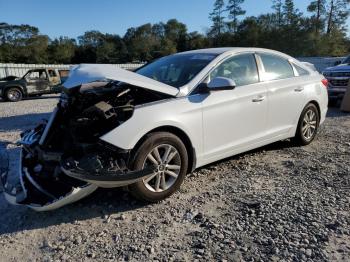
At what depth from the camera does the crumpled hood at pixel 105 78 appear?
3701 mm

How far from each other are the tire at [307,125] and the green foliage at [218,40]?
186 feet

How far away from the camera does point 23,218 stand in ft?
12.8

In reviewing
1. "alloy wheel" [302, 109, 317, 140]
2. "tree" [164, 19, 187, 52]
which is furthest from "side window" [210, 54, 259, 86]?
"tree" [164, 19, 187, 52]

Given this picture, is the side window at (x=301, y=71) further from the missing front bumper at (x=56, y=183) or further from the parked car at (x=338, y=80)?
the parked car at (x=338, y=80)

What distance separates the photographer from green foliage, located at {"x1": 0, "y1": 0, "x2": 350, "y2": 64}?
2446 inches

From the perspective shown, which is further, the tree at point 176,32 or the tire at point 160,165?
the tree at point 176,32

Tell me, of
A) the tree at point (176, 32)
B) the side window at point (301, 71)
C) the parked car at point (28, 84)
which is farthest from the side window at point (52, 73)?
the tree at point (176, 32)

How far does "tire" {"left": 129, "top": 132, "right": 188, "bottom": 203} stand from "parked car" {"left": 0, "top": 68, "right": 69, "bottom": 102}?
1544 centimetres

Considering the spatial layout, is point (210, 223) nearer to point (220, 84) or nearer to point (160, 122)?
point (160, 122)

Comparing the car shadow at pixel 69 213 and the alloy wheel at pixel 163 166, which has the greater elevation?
the alloy wheel at pixel 163 166

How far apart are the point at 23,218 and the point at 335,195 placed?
3.41 metres

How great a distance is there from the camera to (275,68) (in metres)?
5.56

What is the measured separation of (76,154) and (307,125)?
12.9 feet

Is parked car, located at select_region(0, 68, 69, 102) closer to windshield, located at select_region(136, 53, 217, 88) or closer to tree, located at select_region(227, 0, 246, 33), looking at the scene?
windshield, located at select_region(136, 53, 217, 88)
